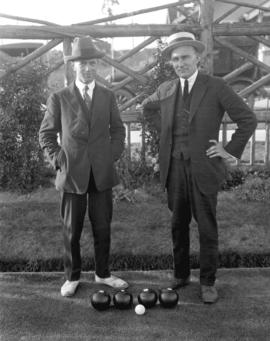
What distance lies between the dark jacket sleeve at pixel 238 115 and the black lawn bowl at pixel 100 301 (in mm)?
1556

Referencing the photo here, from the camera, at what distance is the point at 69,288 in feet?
11.8

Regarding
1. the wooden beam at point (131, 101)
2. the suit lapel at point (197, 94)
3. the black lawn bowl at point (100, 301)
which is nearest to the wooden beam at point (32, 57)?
the wooden beam at point (131, 101)

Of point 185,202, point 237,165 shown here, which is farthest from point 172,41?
point 237,165

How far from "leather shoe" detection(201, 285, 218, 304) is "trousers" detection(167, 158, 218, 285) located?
43 mm

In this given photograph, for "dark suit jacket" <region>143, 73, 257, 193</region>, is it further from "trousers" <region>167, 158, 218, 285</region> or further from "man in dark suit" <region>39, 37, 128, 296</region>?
"man in dark suit" <region>39, 37, 128, 296</region>

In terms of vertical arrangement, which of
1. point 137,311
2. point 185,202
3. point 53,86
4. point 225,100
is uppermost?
point 53,86

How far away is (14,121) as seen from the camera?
5453mm

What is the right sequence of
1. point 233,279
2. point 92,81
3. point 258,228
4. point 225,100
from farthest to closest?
point 258,228 → point 233,279 → point 92,81 → point 225,100

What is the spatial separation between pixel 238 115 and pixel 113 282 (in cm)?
189

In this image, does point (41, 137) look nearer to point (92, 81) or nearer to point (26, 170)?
point (92, 81)

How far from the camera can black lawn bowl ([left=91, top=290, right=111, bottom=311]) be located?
10.7 feet

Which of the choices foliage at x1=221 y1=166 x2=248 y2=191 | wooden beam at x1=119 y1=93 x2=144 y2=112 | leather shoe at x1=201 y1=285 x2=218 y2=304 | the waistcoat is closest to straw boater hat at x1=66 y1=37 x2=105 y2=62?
the waistcoat

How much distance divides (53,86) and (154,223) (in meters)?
2.92

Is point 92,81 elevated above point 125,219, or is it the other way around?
point 92,81
